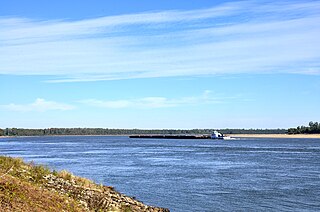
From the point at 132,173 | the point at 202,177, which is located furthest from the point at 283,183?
the point at 132,173

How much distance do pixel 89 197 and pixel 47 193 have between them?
3144mm

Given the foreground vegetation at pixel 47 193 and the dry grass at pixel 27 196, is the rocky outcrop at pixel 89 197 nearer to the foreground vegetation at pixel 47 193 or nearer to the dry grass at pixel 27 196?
the foreground vegetation at pixel 47 193

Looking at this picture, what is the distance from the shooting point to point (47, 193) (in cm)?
2045

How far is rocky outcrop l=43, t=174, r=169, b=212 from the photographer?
2238 cm

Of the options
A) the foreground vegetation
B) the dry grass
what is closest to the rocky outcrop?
the foreground vegetation

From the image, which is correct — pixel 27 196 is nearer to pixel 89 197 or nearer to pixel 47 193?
pixel 47 193

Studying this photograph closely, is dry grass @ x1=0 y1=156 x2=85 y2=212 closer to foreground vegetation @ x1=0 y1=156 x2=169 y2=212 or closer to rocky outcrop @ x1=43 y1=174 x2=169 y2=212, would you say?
foreground vegetation @ x1=0 y1=156 x2=169 y2=212

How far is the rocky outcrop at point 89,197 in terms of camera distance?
22375 millimetres

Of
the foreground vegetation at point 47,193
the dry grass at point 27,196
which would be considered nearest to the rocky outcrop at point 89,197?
the foreground vegetation at point 47,193

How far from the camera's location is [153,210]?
2694 cm

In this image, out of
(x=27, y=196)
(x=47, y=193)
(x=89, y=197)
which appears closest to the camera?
(x=27, y=196)

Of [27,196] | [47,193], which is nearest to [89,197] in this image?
[47,193]

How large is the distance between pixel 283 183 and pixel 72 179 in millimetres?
25806

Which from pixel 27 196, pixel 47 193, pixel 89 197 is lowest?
pixel 89 197
